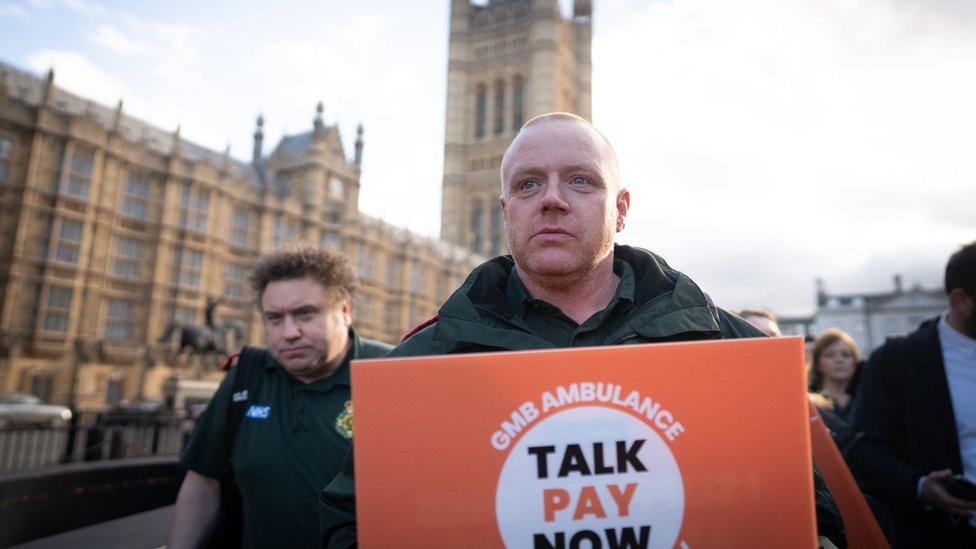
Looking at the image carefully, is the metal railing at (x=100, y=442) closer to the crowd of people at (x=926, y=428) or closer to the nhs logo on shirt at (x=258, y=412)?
the nhs logo on shirt at (x=258, y=412)

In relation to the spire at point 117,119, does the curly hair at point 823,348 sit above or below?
below

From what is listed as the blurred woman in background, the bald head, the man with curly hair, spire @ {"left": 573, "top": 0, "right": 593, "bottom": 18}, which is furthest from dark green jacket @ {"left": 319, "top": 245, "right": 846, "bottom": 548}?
spire @ {"left": 573, "top": 0, "right": 593, "bottom": 18}

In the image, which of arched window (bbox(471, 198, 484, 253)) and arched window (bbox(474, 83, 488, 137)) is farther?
arched window (bbox(474, 83, 488, 137))

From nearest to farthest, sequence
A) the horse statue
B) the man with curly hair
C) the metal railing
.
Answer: the man with curly hair < the metal railing < the horse statue

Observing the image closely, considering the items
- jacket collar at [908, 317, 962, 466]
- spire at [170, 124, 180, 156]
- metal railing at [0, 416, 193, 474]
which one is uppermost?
spire at [170, 124, 180, 156]

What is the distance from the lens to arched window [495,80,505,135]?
59.4 metres

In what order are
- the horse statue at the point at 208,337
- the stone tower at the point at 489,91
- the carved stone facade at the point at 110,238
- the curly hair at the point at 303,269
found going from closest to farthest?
the curly hair at the point at 303,269, the horse statue at the point at 208,337, the carved stone facade at the point at 110,238, the stone tower at the point at 489,91

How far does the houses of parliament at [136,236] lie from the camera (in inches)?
837

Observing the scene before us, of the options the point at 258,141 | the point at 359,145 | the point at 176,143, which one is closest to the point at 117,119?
the point at 176,143

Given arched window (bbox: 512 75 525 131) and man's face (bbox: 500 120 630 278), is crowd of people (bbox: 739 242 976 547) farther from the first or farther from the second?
arched window (bbox: 512 75 525 131)

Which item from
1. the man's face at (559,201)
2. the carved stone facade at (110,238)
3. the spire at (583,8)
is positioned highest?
the spire at (583,8)

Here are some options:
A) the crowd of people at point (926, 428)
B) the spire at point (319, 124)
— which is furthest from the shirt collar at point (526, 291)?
the spire at point (319, 124)

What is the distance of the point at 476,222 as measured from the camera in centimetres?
5941

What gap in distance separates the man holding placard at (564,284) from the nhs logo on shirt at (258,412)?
1136mm
